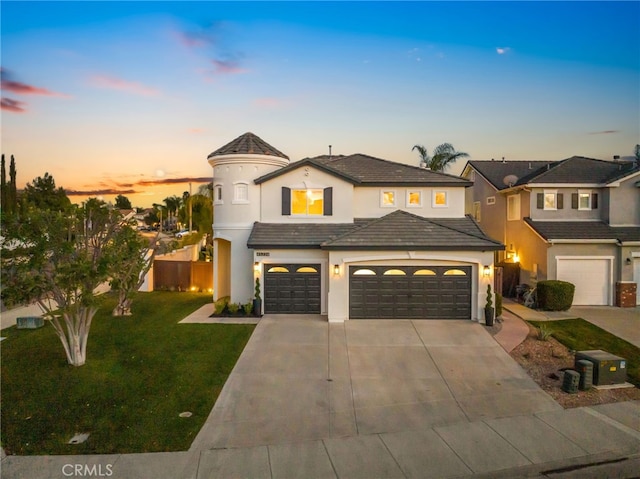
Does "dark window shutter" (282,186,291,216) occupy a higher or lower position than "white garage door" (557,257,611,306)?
higher

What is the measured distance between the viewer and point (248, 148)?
18.2 meters

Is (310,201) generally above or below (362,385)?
above

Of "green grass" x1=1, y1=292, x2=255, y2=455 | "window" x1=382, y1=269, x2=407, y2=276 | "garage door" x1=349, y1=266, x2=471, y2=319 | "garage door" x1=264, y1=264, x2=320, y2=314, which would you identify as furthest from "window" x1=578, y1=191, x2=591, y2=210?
"green grass" x1=1, y1=292, x2=255, y2=455

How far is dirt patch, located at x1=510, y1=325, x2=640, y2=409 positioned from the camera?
9.10 metres

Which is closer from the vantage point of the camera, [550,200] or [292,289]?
[292,289]

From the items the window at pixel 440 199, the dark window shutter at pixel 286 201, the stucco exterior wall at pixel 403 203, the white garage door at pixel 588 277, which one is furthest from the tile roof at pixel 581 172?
the dark window shutter at pixel 286 201

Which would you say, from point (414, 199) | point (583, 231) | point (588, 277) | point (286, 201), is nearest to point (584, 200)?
point (583, 231)

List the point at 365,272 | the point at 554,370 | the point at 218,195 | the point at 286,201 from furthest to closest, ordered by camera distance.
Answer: the point at 218,195
the point at 286,201
the point at 365,272
the point at 554,370

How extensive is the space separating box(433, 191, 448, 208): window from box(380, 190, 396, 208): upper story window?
1.91 m

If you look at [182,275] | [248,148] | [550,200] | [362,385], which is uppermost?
[248,148]

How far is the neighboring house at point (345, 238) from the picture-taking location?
1529 centimetres

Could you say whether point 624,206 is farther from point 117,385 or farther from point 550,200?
point 117,385

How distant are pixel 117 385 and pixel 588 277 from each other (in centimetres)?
1955

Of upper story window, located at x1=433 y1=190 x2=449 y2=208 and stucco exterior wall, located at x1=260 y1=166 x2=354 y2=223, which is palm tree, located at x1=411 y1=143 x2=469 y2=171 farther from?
stucco exterior wall, located at x1=260 y1=166 x2=354 y2=223
